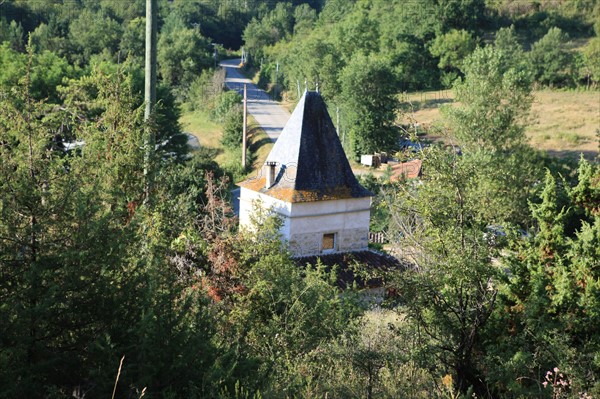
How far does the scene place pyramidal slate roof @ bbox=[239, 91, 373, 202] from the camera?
2077 centimetres

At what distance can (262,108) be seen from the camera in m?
60.7

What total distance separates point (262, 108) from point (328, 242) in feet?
134

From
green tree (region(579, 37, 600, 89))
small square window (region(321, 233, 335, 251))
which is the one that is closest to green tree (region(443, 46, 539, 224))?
small square window (region(321, 233, 335, 251))

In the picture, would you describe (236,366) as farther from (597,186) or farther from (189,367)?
(597,186)

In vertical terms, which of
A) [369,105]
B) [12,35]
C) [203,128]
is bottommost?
[203,128]

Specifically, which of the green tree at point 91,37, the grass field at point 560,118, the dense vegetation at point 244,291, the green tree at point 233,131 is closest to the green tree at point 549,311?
the dense vegetation at point 244,291

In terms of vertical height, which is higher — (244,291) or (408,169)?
(408,169)

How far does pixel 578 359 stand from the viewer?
23.0 ft

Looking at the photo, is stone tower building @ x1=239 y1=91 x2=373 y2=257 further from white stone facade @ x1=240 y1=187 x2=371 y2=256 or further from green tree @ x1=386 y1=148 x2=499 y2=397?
green tree @ x1=386 y1=148 x2=499 y2=397

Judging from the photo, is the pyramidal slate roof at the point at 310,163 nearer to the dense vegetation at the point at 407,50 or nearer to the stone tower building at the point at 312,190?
the stone tower building at the point at 312,190

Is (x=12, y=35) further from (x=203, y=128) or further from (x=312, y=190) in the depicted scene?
(x=312, y=190)

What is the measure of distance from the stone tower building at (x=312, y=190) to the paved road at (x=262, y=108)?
2731 cm

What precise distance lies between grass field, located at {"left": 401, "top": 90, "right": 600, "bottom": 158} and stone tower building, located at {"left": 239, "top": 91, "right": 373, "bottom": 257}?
22.9m

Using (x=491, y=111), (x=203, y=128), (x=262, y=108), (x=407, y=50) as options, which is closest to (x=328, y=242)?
(x=491, y=111)
